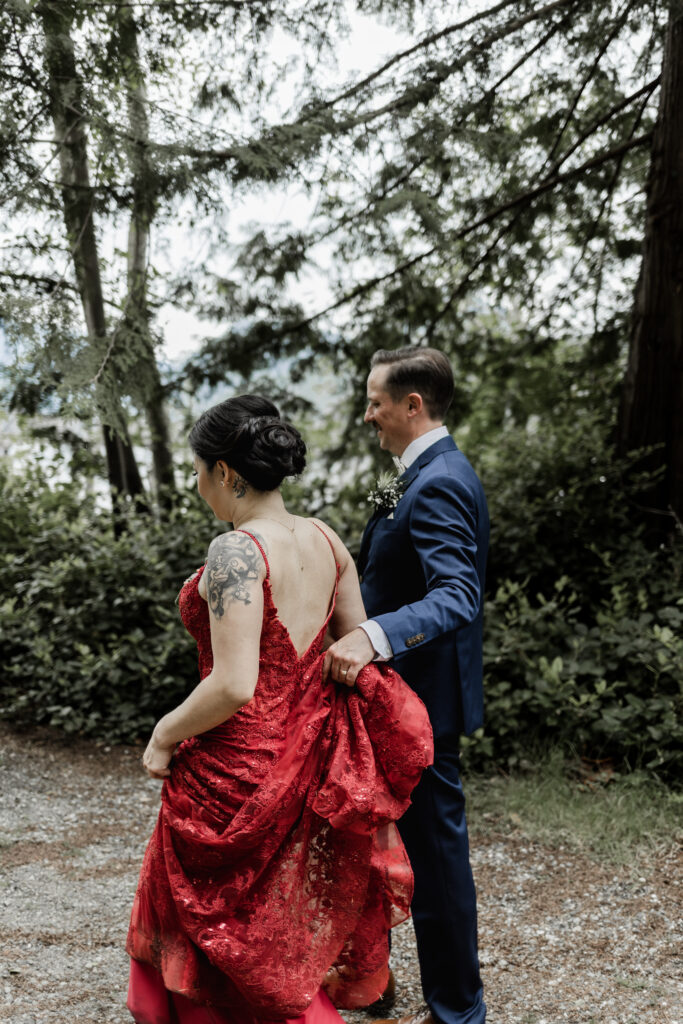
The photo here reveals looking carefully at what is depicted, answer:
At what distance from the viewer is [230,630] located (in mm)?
1995

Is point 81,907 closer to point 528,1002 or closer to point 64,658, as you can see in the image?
point 528,1002

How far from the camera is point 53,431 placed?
6.41 metres

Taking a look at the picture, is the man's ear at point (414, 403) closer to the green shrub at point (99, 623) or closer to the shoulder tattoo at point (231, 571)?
the shoulder tattoo at point (231, 571)

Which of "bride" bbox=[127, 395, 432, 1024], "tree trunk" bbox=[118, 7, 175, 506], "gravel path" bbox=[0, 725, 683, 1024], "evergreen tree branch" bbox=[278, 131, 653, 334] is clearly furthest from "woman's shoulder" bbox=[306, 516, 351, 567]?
"evergreen tree branch" bbox=[278, 131, 653, 334]

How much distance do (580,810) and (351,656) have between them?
2.57 metres

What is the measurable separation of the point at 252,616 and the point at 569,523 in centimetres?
414

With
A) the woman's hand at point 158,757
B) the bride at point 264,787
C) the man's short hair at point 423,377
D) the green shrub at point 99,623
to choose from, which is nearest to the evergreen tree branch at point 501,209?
the green shrub at point 99,623

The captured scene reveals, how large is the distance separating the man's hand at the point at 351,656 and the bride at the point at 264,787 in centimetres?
4

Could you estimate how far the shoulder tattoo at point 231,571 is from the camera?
2.01 metres

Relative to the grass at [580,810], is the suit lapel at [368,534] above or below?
above

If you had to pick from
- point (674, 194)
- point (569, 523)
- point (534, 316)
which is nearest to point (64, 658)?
point (569, 523)

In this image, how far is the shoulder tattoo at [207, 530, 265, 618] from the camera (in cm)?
201

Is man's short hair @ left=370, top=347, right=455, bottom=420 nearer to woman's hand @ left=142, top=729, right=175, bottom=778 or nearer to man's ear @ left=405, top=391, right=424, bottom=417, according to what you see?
man's ear @ left=405, top=391, right=424, bottom=417

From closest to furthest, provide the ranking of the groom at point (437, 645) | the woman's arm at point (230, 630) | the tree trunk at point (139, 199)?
the woman's arm at point (230, 630), the groom at point (437, 645), the tree trunk at point (139, 199)
